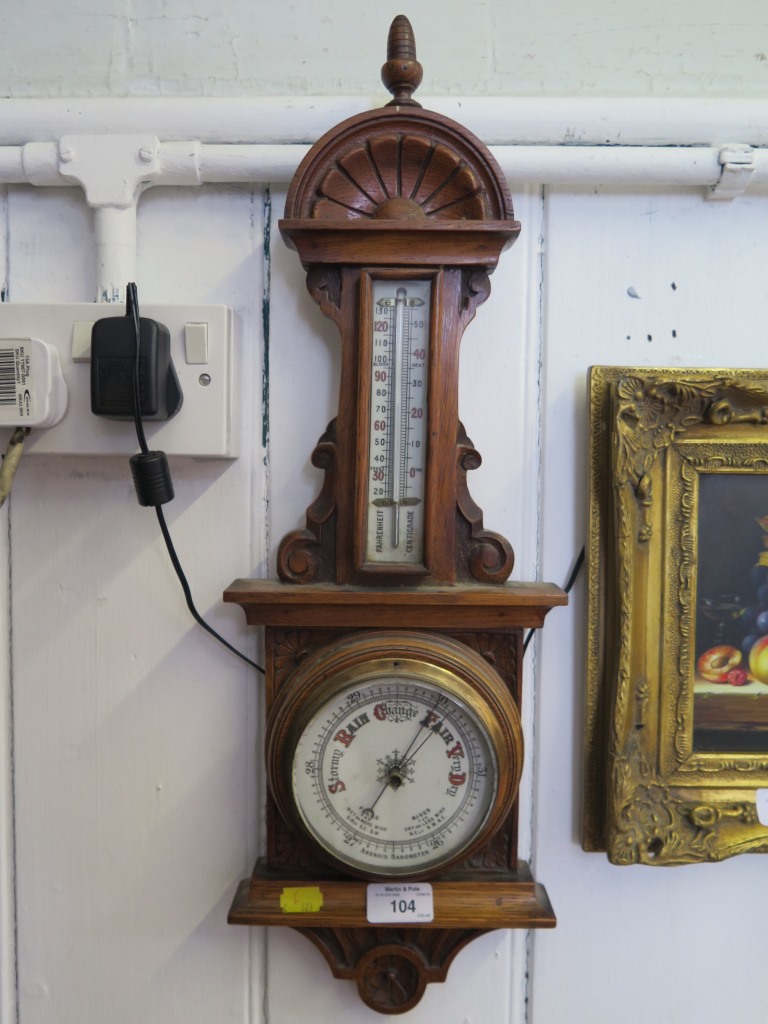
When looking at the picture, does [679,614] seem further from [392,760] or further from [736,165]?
[736,165]

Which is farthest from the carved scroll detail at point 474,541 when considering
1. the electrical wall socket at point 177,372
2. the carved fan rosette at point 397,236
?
the electrical wall socket at point 177,372

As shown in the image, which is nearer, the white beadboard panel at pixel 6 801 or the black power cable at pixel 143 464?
the black power cable at pixel 143 464

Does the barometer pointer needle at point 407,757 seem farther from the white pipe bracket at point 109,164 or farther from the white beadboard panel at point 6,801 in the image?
the white pipe bracket at point 109,164

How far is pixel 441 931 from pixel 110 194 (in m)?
0.77

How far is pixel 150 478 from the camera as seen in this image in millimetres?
642

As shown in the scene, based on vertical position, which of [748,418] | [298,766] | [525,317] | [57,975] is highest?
[525,317]

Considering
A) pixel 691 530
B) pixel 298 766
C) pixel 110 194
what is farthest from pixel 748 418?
pixel 110 194

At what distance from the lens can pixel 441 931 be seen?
704 mm

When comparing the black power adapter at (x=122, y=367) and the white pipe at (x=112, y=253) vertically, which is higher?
the white pipe at (x=112, y=253)

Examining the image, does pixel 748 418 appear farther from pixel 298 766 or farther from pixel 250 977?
pixel 250 977

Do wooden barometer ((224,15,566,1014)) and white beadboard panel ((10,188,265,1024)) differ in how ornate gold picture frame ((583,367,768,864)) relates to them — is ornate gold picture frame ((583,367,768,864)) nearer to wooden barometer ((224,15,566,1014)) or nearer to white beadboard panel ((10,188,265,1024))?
wooden barometer ((224,15,566,1014))

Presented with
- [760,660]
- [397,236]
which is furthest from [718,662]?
[397,236]

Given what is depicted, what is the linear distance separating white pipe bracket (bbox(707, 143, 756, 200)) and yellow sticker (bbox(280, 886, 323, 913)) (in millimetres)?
772

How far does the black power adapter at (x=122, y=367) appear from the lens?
0.64 m
